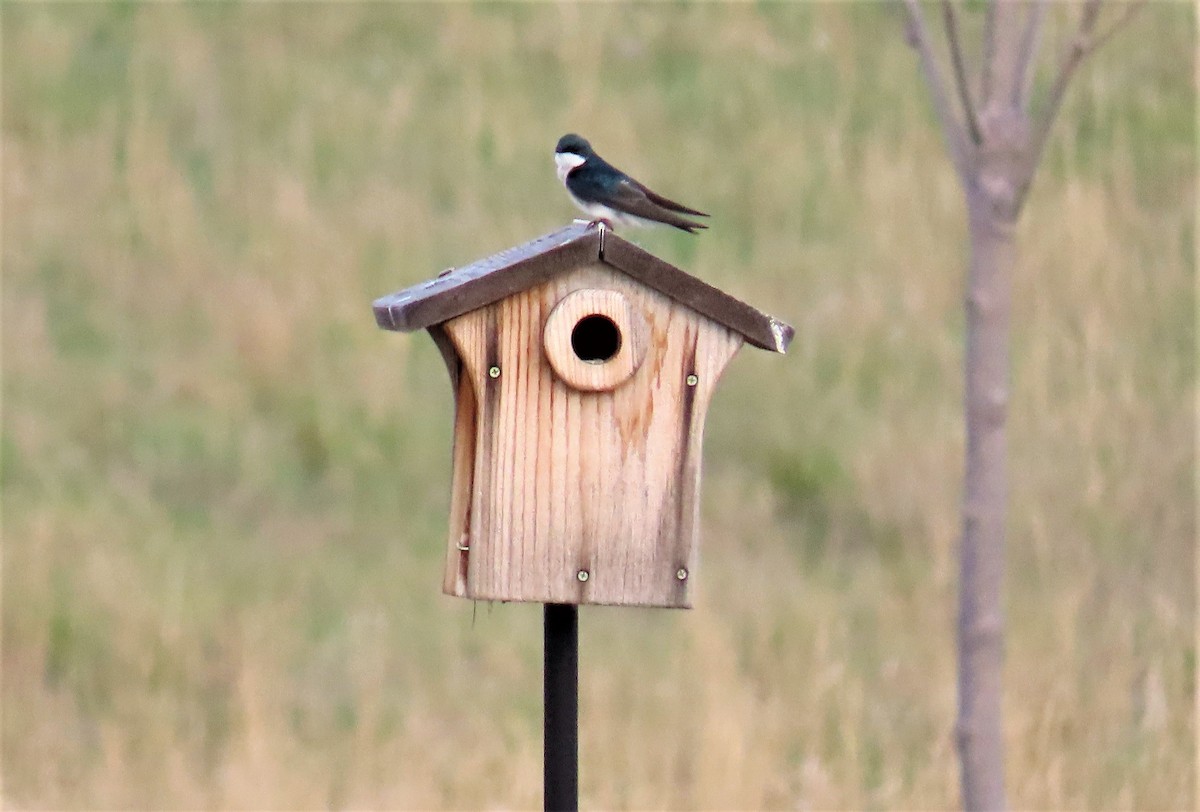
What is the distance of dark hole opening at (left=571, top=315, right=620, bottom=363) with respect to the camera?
2531 millimetres

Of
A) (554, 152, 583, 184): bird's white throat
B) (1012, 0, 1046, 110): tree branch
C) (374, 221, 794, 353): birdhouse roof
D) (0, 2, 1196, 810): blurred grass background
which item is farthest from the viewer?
(0, 2, 1196, 810): blurred grass background

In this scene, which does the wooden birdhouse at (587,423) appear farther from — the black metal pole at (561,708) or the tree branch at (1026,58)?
the tree branch at (1026,58)

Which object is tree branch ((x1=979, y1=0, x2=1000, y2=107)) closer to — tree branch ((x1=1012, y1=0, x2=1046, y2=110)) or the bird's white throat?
tree branch ((x1=1012, y1=0, x2=1046, y2=110))

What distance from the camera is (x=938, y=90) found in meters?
3.14

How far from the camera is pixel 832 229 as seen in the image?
7309 mm

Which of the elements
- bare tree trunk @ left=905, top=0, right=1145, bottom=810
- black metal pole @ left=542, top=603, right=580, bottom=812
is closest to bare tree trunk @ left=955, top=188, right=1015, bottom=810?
bare tree trunk @ left=905, top=0, right=1145, bottom=810

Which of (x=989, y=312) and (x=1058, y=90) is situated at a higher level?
(x=1058, y=90)

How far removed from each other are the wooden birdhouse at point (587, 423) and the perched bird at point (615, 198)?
21cm

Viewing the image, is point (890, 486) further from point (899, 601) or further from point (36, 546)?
point (36, 546)

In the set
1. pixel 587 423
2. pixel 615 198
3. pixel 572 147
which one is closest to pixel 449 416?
pixel 572 147

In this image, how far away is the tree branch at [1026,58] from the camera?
9.89 feet

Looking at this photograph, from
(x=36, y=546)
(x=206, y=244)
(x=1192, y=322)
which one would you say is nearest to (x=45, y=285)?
(x=206, y=244)

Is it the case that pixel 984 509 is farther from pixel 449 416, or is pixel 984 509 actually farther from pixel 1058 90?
pixel 449 416

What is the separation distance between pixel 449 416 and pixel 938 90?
144 inches
